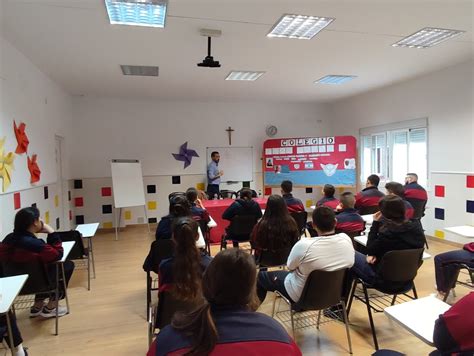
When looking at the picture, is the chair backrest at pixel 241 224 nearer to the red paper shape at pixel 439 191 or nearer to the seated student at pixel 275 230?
the seated student at pixel 275 230

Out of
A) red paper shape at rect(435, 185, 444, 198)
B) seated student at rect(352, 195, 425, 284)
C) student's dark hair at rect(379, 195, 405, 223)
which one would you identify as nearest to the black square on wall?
seated student at rect(352, 195, 425, 284)

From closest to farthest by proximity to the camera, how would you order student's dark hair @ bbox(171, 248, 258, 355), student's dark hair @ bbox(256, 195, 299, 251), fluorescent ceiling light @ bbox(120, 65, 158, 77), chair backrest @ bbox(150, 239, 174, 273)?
student's dark hair @ bbox(171, 248, 258, 355) < chair backrest @ bbox(150, 239, 174, 273) < student's dark hair @ bbox(256, 195, 299, 251) < fluorescent ceiling light @ bbox(120, 65, 158, 77)

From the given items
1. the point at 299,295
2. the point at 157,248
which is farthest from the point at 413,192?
the point at 157,248

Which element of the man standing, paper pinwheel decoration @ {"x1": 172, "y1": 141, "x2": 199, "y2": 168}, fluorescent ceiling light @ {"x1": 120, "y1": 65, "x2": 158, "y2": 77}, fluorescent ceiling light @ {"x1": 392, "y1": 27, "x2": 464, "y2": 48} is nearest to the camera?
fluorescent ceiling light @ {"x1": 392, "y1": 27, "x2": 464, "y2": 48}

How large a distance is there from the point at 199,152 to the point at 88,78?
9.57 ft

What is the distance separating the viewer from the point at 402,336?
269 centimetres

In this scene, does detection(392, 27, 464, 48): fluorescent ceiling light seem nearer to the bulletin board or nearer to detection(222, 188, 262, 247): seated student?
detection(222, 188, 262, 247): seated student

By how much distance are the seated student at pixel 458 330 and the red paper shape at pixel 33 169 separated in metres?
4.55

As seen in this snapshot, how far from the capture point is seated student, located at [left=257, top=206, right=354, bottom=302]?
2201 millimetres

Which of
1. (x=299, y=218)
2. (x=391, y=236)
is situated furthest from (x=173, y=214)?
Result: (x=391, y=236)

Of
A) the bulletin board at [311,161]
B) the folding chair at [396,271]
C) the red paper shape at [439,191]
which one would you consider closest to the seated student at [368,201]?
the red paper shape at [439,191]

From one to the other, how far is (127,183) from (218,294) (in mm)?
5874

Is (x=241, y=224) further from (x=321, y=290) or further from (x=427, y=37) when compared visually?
(x=427, y=37)

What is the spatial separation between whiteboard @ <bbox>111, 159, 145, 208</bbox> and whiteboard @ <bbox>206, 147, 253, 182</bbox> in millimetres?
1726
